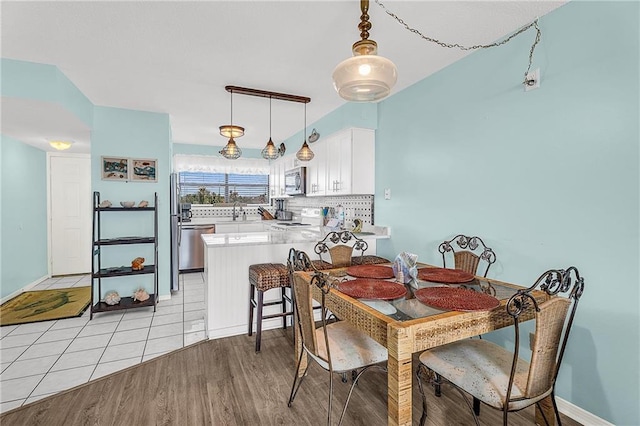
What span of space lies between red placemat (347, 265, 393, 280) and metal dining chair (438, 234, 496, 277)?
Result: 2.20 ft

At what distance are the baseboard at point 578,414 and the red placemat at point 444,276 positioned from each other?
93cm

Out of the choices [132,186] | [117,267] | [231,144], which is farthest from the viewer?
[132,186]

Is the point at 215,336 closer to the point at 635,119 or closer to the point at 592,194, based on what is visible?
the point at 592,194

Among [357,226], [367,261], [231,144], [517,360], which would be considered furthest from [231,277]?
[517,360]

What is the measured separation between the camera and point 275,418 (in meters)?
1.83

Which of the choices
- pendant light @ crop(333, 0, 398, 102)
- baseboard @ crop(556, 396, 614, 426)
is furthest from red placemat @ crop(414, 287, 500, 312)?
pendant light @ crop(333, 0, 398, 102)

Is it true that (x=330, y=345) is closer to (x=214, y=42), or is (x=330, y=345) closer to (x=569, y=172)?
(x=569, y=172)

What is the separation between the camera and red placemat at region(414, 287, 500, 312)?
1.49 meters

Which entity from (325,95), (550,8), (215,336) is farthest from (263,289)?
(550,8)

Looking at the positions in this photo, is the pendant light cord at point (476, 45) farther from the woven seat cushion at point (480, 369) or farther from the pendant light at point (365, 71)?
the woven seat cushion at point (480, 369)

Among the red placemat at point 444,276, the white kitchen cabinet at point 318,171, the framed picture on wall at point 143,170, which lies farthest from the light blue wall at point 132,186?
the red placemat at point 444,276

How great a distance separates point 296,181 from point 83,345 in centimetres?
349

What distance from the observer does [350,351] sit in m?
1.71

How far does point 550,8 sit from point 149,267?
4.54m
